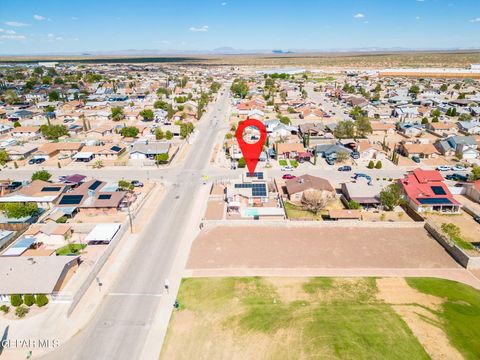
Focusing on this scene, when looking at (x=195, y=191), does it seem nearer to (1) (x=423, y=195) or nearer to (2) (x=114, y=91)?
(1) (x=423, y=195)

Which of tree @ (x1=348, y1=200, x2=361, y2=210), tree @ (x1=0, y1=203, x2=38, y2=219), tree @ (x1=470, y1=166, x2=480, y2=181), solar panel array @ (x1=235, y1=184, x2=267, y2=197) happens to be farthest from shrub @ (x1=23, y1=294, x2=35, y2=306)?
tree @ (x1=470, y1=166, x2=480, y2=181)

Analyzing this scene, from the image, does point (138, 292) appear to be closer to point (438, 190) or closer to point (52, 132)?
point (438, 190)

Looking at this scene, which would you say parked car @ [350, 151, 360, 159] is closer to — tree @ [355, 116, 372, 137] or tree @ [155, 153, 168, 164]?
tree @ [355, 116, 372, 137]

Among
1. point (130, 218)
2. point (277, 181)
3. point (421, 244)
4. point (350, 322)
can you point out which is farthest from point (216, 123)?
point (350, 322)

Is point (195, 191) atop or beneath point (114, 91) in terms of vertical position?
beneath

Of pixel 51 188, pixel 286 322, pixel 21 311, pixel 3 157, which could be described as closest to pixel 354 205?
pixel 286 322

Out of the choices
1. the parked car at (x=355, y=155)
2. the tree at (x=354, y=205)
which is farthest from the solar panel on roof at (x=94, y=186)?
the parked car at (x=355, y=155)
